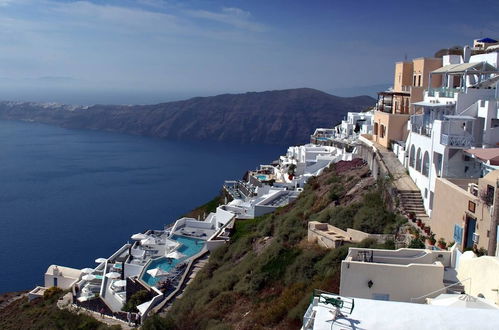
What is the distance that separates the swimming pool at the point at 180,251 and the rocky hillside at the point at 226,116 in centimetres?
5679

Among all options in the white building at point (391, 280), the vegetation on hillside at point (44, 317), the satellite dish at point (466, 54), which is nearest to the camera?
the white building at point (391, 280)

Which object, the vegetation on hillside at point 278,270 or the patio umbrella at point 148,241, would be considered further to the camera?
the patio umbrella at point 148,241

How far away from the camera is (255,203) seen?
1596 cm

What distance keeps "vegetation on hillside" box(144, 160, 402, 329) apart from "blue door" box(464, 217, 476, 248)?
1082 mm

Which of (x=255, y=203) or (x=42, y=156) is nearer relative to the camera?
(x=255, y=203)

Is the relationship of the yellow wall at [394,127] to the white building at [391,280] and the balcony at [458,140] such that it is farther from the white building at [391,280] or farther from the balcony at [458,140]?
the white building at [391,280]

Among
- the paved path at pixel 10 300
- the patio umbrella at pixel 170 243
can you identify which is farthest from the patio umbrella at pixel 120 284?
the paved path at pixel 10 300

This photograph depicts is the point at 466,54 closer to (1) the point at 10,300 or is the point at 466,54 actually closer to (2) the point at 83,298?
(2) the point at 83,298

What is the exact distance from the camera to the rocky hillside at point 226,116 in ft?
261

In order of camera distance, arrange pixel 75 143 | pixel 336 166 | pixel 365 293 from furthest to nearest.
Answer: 1. pixel 75 143
2. pixel 336 166
3. pixel 365 293

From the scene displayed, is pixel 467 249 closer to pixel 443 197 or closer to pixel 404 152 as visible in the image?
pixel 443 197

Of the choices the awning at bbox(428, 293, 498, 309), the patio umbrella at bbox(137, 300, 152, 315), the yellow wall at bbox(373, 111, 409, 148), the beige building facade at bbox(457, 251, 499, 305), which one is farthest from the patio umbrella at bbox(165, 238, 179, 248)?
the awning at bbox(428, 293, 498, 309)

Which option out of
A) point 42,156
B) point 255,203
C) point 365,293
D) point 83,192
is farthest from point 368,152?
point 42,156

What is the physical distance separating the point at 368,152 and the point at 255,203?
409cm
